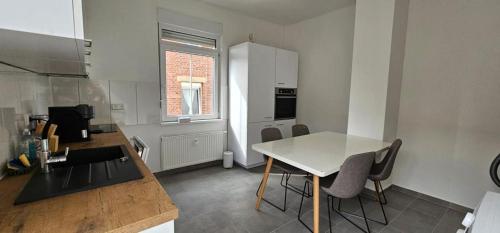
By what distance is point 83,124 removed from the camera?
1856mm

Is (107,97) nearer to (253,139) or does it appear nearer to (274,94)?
(253,139)

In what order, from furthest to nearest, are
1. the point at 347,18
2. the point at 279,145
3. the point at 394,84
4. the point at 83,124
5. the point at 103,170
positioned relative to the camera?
1. the point at 347,18
2. the point at 394,84
3. the point at 279,145
4. the point at 83,124
5. the point at 103,170

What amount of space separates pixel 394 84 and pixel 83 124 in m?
3.42

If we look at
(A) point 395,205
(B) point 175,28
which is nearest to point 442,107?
(A) point 395,205

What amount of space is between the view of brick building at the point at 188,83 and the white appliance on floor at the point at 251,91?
41 centimetres

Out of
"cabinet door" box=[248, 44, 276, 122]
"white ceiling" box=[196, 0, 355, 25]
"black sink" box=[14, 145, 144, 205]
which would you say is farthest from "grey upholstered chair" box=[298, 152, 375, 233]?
"white ceiling" box=[196, 0, 355, 25]

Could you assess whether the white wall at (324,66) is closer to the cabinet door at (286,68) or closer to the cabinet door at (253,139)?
the cabinet door at (286,68)

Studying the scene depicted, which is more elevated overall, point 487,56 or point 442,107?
point 487,56

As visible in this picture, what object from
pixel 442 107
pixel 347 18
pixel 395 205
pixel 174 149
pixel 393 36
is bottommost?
pixel 395 205

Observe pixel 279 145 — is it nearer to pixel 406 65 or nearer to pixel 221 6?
pixel 406 65

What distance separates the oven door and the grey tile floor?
1312 millimetres

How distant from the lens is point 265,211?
243 cm

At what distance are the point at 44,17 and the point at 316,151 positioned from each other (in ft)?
6.70

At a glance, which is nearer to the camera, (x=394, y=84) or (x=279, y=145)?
(x=279, y=145)
